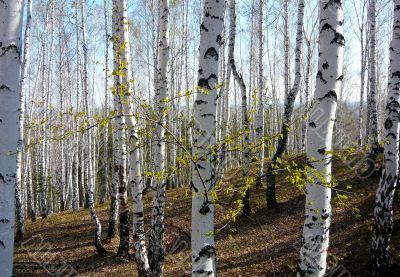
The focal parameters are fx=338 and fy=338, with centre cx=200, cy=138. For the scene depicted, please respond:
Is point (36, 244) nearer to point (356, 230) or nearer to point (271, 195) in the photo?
point (271, 195)

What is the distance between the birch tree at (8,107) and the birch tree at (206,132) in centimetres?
156

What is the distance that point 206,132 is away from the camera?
316 centimetres

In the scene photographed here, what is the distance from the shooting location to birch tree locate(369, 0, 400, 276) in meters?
5.50

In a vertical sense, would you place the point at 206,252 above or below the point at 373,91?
below

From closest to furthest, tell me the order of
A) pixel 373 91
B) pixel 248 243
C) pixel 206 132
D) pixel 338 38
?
pixel 206 132 < pixel 338 38 < pixel 248 243 < pixel 373 91

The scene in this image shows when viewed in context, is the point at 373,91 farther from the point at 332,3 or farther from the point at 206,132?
the point at 206,132

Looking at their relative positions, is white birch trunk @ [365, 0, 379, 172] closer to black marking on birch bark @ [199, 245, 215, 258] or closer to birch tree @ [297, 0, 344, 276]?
birch tree @ [297, 0, 344, 276]

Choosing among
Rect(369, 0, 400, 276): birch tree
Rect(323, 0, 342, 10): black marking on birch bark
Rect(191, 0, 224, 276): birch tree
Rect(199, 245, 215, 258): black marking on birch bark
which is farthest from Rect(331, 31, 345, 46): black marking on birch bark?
Rect(369, 0, 400, 276): birch tree

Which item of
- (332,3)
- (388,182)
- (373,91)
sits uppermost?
(332,3)

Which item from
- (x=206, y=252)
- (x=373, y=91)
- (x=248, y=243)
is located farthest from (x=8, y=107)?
(x=373, y=91)

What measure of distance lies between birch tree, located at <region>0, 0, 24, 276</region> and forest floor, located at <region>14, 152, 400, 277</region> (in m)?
3.85

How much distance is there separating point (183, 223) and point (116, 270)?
379 centimetres

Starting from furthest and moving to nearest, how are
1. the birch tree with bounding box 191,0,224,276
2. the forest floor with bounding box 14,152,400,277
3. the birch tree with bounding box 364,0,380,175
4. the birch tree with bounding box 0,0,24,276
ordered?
the birch tree with bounding box 364,0,380,175, the forest floor with bounding box 14,152,400,277, the birch tree with bounding box 191,0,224,276, the birch tree with bounding box 0,0,24,276

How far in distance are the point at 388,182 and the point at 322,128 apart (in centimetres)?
282
